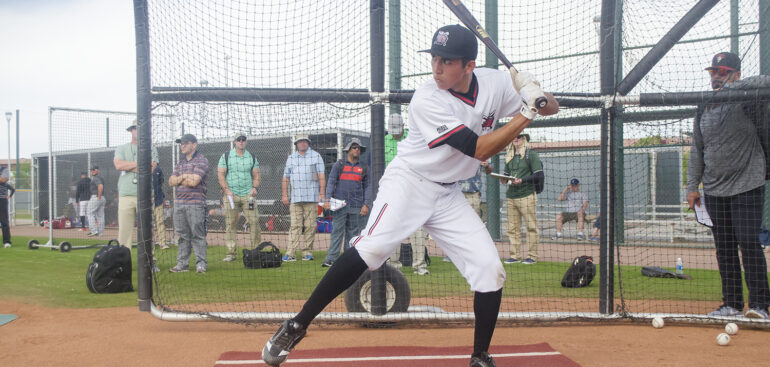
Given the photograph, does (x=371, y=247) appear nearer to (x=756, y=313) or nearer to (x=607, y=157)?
(x=607, y=157)

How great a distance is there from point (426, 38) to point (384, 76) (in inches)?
31.2

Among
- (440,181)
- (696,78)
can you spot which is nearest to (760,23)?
(696,78)

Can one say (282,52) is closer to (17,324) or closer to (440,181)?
(440,181)

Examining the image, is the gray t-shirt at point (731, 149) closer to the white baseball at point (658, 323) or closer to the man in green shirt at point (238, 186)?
the white baseball at point (658, 323)

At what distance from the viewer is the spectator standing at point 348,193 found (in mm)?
8188

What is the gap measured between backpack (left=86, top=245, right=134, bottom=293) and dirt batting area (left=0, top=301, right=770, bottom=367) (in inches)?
43.3

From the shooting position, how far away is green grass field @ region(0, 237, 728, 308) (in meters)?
6.07

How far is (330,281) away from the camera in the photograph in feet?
11.2

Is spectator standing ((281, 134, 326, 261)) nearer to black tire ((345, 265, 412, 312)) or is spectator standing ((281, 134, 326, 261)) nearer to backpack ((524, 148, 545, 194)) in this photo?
backpack ((524, 148, 545, 194))

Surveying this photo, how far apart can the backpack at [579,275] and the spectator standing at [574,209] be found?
4522mm

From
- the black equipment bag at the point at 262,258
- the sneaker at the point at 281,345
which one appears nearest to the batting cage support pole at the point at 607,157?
the sneaker at the point at 281,345

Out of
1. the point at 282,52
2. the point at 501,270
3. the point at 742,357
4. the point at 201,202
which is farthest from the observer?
the point at 201,202

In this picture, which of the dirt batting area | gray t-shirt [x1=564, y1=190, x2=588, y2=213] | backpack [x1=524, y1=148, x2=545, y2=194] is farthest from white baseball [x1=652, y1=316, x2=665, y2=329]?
gray t-shirt [x1=564, y1=190, x2=588, y2=213]

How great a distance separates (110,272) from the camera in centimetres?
629
